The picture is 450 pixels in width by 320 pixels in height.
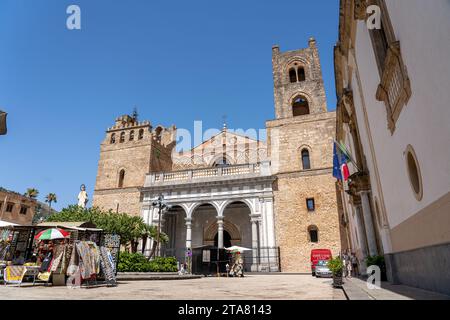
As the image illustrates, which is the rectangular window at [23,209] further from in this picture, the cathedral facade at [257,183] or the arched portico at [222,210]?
the arched portico at [222,210]

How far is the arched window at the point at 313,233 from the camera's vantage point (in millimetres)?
21920

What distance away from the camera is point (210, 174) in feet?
83.5

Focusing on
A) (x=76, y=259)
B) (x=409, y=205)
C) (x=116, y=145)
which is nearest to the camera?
(x=409, y=205)

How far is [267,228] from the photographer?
22.6 meters

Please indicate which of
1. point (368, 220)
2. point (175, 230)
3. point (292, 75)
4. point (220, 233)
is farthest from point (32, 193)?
point (368, 220)

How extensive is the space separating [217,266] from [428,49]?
61.6ft

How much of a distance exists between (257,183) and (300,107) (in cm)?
970

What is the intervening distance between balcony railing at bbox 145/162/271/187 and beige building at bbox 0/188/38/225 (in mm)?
26143

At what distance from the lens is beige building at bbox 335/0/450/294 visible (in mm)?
4066

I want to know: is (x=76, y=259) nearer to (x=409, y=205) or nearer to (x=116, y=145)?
(x=409, y=205)

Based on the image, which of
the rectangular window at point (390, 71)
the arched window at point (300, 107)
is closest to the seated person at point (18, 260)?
the rectangular window at point (390, 71)

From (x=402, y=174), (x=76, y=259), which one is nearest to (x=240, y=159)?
(x=76, y=259)

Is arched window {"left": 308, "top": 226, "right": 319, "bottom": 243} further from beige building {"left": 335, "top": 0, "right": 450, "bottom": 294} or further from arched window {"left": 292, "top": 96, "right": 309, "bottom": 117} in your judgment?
beige building {"left": 335, "top": 0, "right": 450, "bottom": 294}

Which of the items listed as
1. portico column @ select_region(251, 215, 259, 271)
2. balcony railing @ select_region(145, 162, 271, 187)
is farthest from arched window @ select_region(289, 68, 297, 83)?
portico column @ select_region(251, 215, 259, 271)
